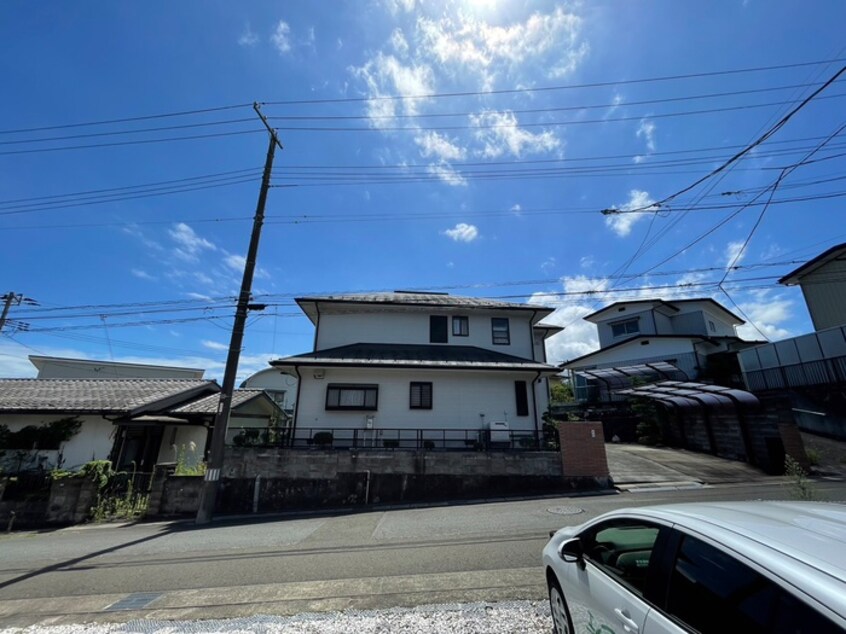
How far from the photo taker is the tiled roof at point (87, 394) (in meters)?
13.9

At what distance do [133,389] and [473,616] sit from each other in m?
19.0

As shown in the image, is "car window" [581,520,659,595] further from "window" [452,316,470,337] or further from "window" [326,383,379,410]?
"window" [452,316,470,337]

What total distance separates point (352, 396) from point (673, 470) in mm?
12006

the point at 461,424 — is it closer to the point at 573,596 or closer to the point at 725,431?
the point at 725,431

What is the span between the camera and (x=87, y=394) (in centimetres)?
1577

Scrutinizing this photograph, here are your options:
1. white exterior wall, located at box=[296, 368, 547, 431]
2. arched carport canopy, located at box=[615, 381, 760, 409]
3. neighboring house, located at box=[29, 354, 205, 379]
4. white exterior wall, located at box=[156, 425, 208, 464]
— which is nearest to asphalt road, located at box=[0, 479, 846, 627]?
arched carport canopy, located at box=[615, 381, 760, 409]

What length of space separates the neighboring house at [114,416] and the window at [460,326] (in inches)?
425

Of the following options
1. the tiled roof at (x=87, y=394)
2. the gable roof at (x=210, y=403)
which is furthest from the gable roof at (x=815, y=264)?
the tiled roof at (x=87, y=394)

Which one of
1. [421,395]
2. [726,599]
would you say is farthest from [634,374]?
[726,599]

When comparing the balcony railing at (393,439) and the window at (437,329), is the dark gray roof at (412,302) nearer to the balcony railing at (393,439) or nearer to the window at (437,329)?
the window at (437,329)

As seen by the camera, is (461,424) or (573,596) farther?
(461,424)

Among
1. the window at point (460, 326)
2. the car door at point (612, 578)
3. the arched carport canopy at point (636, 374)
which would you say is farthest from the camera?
the arched carport canopy at point (636, 374)

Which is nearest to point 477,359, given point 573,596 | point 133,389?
point 573,596

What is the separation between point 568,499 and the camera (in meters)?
10.9
